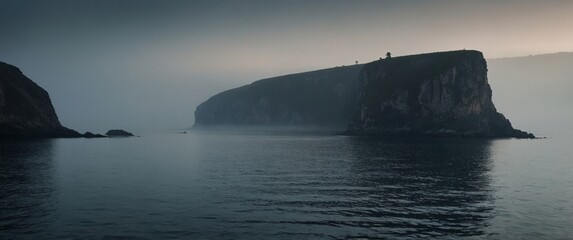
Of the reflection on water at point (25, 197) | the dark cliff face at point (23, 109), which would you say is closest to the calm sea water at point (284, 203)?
the reflection on water at point (25, 197)

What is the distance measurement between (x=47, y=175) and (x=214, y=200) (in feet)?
106

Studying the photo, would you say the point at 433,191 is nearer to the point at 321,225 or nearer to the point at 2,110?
the point at 321,225

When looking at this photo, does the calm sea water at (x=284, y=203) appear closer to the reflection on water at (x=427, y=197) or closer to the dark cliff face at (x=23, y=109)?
the reflection on water at (x=427, y=197)

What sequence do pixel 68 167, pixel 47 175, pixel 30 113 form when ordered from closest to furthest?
1. pixel 47 175
2. pixel 68 167
3. pixel 30 113

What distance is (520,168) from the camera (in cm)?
7338

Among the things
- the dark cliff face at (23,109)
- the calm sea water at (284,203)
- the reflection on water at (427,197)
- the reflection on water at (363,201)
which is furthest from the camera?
the dark cliff face at (23,109)

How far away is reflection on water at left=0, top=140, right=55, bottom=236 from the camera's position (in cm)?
3164

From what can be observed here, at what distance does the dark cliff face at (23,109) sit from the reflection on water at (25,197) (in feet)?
301

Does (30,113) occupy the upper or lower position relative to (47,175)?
upper

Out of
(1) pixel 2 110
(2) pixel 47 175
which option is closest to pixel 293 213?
(2) pixel 47 175

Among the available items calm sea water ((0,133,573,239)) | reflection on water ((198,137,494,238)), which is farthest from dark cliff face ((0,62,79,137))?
reflection on water ((198,137,494,238))

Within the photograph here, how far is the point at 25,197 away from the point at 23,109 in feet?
449

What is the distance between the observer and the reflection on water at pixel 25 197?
1246 inches

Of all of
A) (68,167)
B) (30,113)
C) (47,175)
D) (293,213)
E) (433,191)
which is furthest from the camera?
(30,113)
